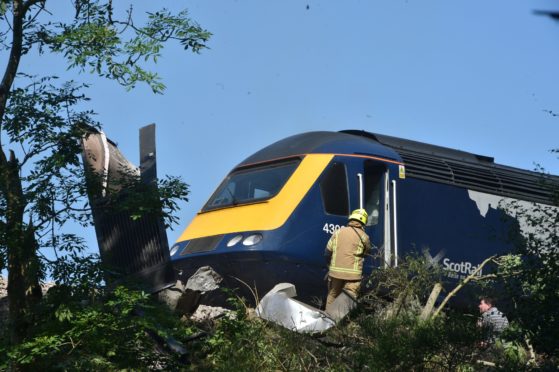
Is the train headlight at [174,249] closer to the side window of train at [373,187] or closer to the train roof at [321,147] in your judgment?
the train roof at [321,147]

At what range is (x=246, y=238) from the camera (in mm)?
14750

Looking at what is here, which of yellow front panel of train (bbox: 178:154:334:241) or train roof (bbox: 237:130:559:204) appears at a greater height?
train roof (bbox: 237:130:559:204)

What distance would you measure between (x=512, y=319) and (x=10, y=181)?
5.59 meters

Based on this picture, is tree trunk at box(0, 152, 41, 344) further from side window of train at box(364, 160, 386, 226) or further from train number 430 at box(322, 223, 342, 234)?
side window of train at box(364, 160, 386, 226)

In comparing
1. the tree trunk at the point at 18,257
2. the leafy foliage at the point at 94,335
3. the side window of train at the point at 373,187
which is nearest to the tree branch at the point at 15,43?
the tree trunk at the point at 18,257

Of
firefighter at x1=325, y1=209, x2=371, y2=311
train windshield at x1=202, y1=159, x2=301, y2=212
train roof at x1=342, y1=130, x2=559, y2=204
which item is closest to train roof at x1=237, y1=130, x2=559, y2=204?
train roof at x1=342, y1=130, x2=559, y2=204

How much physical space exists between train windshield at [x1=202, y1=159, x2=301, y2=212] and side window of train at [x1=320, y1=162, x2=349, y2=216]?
1.65 feet

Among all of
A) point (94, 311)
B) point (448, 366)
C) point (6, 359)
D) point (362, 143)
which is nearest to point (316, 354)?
point (448, 366)

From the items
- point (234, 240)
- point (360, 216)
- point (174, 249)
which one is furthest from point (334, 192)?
point (174, 249)

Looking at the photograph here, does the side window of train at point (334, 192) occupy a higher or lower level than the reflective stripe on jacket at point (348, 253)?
higher

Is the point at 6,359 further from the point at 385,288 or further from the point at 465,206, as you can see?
the point at 465,206

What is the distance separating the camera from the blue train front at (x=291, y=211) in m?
14.5

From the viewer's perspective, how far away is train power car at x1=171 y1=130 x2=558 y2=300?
1461cm

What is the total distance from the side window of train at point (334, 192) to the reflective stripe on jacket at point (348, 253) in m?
1.22
